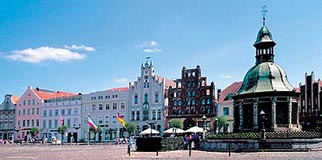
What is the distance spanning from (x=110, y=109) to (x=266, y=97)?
4876cm

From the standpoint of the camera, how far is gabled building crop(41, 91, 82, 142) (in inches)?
3440

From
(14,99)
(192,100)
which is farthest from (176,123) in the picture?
(14,99)

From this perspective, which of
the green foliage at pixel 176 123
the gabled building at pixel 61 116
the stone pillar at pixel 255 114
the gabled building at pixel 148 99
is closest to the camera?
the stone pillar at pixel 255 114

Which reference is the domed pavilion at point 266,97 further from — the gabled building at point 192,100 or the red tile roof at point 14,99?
the red tile roof at point 14,99

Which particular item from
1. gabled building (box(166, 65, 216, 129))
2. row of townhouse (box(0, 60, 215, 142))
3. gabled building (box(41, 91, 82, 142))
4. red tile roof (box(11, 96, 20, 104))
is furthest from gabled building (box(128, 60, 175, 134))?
red tile roof (box(11, 96, 20, 104))

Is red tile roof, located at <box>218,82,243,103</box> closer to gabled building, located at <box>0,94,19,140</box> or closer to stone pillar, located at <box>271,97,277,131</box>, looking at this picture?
stone pillar, located at <box>271,97,277,131</box>

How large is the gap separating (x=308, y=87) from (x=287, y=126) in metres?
27.7

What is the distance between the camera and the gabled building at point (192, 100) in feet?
241

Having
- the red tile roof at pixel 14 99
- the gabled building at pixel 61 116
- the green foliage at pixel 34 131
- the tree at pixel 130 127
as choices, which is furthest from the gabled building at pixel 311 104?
the red tile roof at pixel 14 99

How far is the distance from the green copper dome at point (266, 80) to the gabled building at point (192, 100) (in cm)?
3100

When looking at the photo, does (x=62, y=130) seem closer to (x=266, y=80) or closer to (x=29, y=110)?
(x=29, y=110)

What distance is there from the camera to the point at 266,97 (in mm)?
38719

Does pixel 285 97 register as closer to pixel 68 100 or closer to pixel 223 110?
pixel 223 110

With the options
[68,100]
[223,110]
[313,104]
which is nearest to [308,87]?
[313,104]
